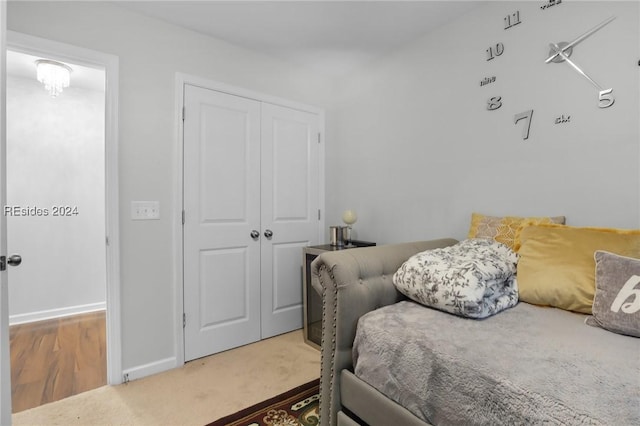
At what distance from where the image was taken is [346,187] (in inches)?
120

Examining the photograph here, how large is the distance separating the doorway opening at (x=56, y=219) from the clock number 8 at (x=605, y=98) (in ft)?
10.5

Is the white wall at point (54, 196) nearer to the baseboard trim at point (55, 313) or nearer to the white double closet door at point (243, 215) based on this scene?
the baseboard trim at point (55, 313)

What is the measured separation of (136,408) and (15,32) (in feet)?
7.14

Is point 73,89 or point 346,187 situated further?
point 73,89

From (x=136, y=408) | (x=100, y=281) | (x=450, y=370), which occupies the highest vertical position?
(x=450, y=370)

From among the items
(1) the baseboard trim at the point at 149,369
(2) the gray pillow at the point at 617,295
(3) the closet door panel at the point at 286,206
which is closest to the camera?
(2) the gray pillow at the point at 617,295

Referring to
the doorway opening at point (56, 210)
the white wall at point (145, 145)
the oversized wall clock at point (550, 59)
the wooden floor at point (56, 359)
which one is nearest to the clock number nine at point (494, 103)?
the oversized wall clock at point (550, 59)

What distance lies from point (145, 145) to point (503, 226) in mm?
2306

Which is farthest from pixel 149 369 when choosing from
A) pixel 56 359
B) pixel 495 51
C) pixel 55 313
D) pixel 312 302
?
pixel 495 51

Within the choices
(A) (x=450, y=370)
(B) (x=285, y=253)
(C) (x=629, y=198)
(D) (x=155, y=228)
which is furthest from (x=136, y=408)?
(C) (x=629, y=198)

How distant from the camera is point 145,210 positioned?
213 cm

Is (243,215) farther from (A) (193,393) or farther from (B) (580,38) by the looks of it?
(B) (580,38)

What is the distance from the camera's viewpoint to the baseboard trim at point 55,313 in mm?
3037

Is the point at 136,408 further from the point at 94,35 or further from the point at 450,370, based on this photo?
the point at 94,35
